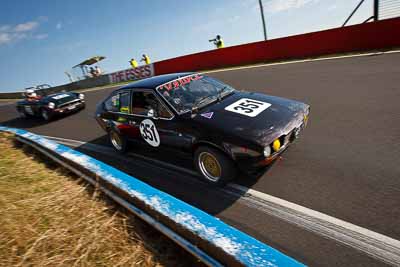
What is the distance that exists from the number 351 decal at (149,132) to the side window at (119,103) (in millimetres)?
538

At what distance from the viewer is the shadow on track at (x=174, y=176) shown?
329 cm

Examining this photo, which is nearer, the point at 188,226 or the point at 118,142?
the point at 188,226

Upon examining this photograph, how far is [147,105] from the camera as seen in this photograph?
4.20 metres

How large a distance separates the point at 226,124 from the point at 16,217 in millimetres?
2443

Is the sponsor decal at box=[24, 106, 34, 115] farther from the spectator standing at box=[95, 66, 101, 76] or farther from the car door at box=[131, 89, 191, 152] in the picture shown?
the spectator standing at box=[95, 66, 101, 76]

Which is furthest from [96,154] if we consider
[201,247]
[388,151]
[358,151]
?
[388,151]

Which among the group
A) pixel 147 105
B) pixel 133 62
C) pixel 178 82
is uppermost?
pixel 133 62

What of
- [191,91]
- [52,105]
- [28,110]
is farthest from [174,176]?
[28,110]

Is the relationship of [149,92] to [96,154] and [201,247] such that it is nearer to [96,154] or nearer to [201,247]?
[96,154]

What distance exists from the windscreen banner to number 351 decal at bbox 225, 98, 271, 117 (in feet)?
56.0

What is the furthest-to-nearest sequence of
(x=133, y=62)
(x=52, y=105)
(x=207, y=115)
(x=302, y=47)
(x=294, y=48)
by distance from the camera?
(x=133, y=62)
(x=294, y=48)
(x=302, y=47)
(x=52, y=105)
(x=207, y=115)

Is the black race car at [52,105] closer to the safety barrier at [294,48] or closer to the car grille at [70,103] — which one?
the car grille at [70,103]

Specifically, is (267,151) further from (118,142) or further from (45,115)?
(45,115)

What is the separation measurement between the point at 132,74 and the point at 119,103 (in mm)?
17342
